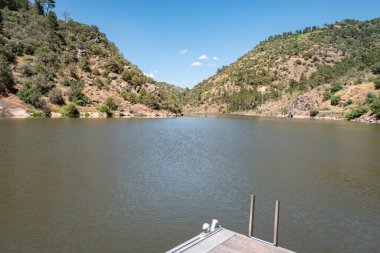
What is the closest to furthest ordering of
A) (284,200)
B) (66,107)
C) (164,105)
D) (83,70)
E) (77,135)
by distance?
1. (284,200)
2. (77,135)
3. (66,107)
4. (83,70)
5. (164,105)

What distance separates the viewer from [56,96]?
82.6 meters

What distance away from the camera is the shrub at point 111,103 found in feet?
305

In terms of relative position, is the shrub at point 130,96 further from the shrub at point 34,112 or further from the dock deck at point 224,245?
the dock deck at point 224,245

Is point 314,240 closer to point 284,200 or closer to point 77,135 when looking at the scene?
point 284,200

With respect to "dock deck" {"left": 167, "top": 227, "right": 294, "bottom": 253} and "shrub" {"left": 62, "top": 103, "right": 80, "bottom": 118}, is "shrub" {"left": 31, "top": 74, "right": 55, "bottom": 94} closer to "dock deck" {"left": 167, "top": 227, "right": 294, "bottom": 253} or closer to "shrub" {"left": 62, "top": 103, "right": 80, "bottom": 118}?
"shrub" {"left": 62, "top": 103, "right": 80, "bottom": 118}

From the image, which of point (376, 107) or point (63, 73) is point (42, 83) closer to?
point (63, 73)

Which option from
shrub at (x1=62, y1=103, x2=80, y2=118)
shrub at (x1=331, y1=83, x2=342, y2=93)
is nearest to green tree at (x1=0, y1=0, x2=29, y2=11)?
shrub at (x1=62, y1=103, x2=80, y2=118)

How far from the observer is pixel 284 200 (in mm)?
19500

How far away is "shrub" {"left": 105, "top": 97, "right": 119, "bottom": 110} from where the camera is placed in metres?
92.9

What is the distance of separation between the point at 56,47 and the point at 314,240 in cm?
10667

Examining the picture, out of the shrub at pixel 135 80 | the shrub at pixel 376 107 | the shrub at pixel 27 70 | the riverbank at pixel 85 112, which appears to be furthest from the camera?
the shrub at pixel 135 80

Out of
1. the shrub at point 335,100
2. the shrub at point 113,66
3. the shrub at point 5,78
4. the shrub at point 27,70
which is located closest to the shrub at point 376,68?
the shrub at point 335,100

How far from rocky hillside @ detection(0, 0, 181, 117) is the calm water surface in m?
47.8

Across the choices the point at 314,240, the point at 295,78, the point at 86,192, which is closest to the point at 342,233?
the point at 314,240
